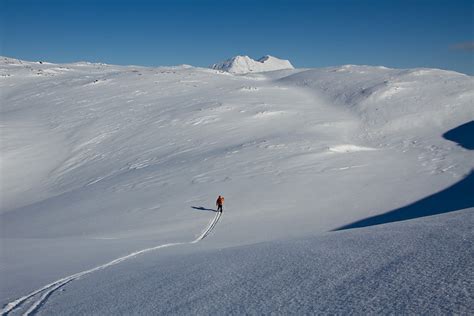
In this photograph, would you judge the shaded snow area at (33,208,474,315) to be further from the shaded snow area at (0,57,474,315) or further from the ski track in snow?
the ski track in snow

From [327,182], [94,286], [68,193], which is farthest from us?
[68,193]

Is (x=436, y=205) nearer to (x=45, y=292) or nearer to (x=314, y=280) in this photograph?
(x=314, y=280)

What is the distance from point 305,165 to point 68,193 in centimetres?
1240

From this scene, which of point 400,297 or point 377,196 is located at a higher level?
point 400,297

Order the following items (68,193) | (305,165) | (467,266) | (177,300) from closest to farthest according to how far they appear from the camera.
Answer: (467,266) → (177,300) → (305,165) → (68,193)

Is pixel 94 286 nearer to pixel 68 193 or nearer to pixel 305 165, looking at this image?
pixel 305 165

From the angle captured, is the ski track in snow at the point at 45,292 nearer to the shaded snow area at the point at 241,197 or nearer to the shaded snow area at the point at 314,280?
the shaded snow area at the point at 241,197

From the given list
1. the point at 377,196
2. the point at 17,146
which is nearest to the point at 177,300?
the point at 377,196

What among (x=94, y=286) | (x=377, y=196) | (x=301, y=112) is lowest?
(x=377, y=196)

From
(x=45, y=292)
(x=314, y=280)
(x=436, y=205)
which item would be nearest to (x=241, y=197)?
(x=436, y=205)

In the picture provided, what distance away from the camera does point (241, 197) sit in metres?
15.9

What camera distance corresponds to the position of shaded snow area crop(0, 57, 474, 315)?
4.68 m

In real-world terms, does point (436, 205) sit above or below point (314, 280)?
below

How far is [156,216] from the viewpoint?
48.0 ft
